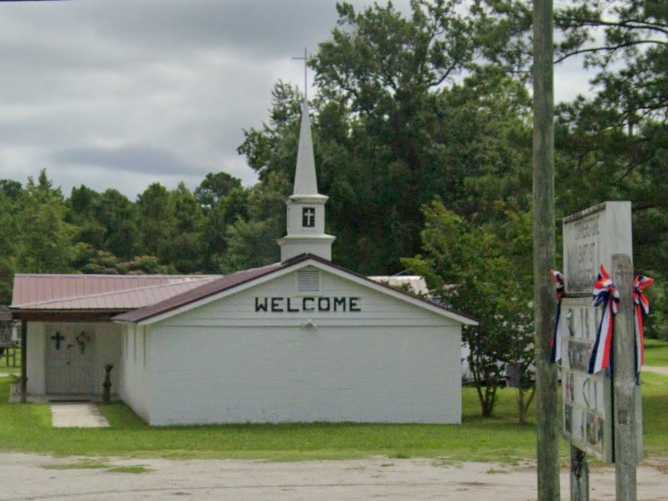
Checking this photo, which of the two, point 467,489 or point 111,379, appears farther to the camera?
point 111,379

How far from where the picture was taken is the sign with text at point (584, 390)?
10.3 meters

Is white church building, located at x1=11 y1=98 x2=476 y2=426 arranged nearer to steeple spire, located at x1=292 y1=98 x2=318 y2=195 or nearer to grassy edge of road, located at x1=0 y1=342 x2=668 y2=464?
grassy edge of road, located at x1=0 y1=342 x2=668 y2=464

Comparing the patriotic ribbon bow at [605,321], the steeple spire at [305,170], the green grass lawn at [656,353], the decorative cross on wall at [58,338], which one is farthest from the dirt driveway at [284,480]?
the green grass lawn at [656,353]

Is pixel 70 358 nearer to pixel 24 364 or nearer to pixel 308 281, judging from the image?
pixel 24 364

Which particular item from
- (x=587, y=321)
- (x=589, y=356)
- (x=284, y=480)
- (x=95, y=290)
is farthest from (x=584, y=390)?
(x=95, y=290)

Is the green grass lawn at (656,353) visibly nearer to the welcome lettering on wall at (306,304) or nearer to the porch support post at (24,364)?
the welcome lettering on wall at (306,304)

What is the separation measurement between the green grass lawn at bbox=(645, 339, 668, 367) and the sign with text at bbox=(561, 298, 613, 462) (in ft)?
161

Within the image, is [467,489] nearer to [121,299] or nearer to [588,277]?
[588,277]

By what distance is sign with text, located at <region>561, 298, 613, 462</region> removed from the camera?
10336 mm

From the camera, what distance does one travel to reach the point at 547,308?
1223 cm

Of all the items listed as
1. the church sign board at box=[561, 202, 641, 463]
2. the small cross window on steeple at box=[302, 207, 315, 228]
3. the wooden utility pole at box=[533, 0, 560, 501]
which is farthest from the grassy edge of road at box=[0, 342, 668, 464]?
the church sign board at box=[561, 202, 641, 463]

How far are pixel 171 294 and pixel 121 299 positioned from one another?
175cm

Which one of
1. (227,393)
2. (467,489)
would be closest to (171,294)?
(227,393)

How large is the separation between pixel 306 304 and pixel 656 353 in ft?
152
